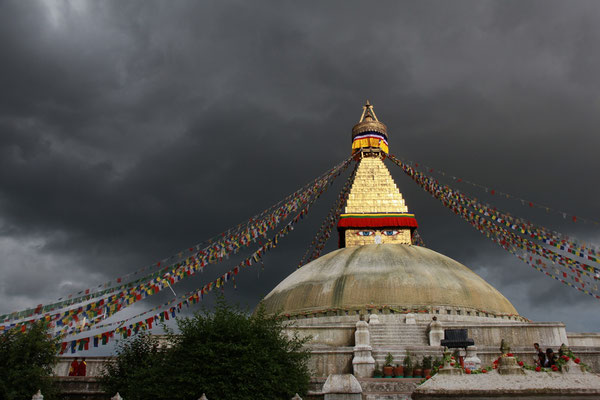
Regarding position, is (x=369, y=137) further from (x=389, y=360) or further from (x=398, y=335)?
(x=389, y=360)

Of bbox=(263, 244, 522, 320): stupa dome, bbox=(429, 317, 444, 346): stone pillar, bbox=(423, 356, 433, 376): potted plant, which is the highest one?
bbox=(263, 244, 522, 320): stupa dome

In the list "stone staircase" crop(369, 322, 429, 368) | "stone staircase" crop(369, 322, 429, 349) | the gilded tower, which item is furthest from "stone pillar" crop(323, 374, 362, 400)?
the gilded tower

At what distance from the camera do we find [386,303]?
22188mm

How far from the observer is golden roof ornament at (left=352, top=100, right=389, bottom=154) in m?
37.7

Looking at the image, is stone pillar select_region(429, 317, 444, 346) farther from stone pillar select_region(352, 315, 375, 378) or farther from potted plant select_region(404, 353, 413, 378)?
stone pillar select_region(352, 315, 375, 378)

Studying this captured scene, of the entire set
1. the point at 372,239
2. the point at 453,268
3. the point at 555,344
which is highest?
the point at 372,239

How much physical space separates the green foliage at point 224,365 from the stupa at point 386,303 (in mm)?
2082

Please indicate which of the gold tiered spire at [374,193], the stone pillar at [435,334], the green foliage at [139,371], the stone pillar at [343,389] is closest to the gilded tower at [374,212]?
the gold tiered spire at [374,193]

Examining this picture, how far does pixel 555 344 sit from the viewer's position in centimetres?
1794

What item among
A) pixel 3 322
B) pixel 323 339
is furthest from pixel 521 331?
pixel 3 322

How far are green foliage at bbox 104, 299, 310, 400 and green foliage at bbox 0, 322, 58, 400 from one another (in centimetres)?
215

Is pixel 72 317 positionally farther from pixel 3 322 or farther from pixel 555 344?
pixel 555 344

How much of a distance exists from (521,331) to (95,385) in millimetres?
14578

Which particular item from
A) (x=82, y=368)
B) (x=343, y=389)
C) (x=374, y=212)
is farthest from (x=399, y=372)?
(x=374, y=212)
